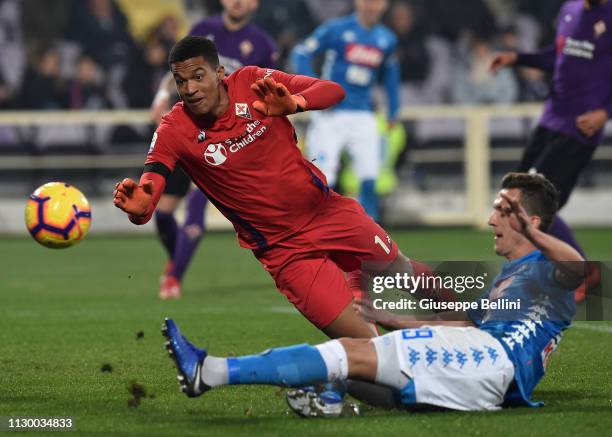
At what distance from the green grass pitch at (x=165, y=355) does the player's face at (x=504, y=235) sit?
675mm

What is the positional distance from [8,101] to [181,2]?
2.95 meters

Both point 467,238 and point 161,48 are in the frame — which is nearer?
point 467,238

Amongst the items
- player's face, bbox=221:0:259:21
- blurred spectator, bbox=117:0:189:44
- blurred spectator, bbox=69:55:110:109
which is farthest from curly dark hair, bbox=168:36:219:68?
blurred spectator, bbox=117:0:189:44

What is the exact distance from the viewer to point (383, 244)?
6.11 meters

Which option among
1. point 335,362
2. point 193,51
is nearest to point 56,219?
point 193,51

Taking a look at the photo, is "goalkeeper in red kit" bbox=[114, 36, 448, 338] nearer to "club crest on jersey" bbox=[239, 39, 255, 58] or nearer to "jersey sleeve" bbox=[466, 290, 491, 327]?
"jersey sleeve" bbox=[466, 290, 491, 327]

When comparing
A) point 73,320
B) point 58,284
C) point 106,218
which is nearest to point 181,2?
point 106,218

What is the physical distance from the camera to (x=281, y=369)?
4848mm

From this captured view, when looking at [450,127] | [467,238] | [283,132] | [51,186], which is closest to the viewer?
[283,132]

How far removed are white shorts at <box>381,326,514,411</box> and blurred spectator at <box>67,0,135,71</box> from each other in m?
12.8

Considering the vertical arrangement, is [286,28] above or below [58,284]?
above

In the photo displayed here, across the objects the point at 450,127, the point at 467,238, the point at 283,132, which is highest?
the point at 283,132

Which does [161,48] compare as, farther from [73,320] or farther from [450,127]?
[73,320]

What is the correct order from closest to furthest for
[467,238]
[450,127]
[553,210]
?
[553,210], [467,238], [450,127]
